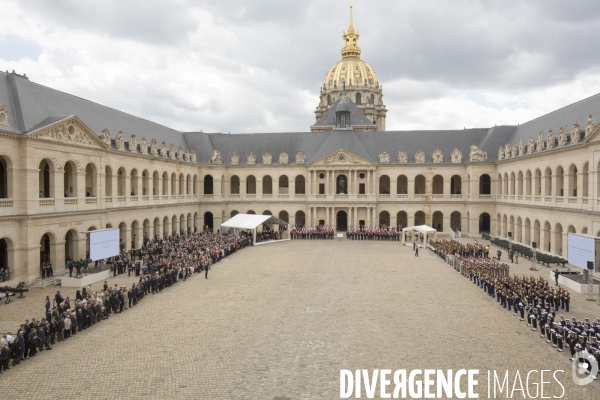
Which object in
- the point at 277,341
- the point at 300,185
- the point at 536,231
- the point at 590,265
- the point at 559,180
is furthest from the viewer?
the point at 300,185

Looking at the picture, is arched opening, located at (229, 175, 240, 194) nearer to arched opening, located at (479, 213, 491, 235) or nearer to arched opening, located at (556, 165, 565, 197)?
arched opening, located at (479, 213, 491, 235)

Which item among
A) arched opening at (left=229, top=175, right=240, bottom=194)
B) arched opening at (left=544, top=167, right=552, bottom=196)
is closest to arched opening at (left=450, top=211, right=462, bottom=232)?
arched opening at (left=544, top=167, right=552, bottom=196)

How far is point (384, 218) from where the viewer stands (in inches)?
2520

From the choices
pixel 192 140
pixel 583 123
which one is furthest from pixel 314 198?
pixel 583 123

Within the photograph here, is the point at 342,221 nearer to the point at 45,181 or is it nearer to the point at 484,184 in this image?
the point at 484,184

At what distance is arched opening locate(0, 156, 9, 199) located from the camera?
1166 inches

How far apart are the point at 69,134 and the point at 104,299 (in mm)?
16836

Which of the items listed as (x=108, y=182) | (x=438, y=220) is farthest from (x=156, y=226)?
(x=438, y=220)

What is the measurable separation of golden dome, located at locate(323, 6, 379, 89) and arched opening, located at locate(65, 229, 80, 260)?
3325 inches

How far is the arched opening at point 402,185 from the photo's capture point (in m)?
63.8

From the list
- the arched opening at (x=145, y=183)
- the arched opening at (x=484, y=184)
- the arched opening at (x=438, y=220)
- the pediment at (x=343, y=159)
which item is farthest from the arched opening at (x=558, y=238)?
the arched opening at (x=145, y=183)

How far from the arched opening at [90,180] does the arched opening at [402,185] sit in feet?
134

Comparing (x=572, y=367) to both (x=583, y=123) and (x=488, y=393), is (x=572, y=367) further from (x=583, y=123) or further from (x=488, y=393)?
(x=583, y=123)

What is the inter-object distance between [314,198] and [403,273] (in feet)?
97.0
